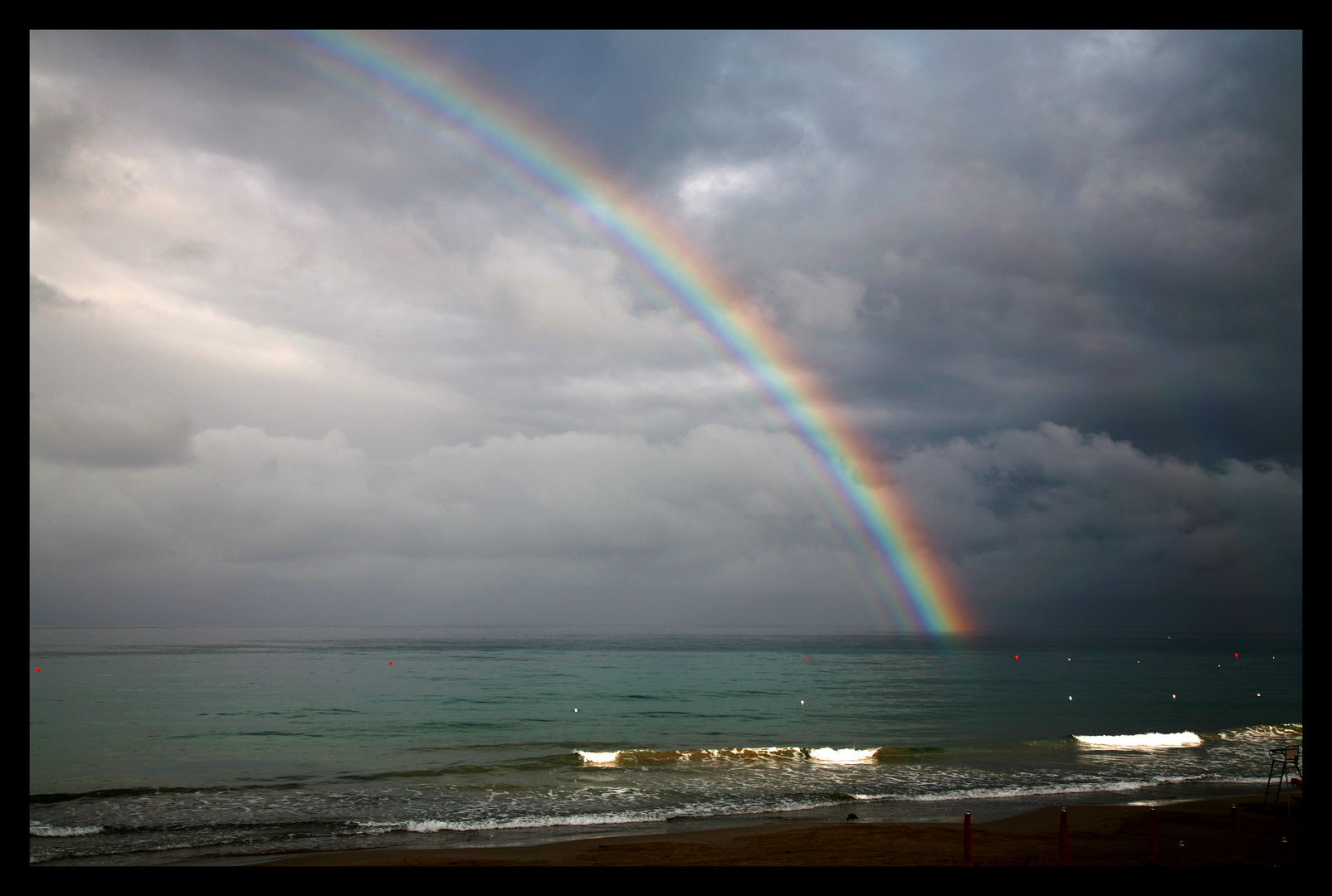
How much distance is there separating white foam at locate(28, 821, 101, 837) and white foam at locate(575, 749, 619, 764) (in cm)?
1306

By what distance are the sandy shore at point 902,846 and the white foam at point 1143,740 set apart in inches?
546

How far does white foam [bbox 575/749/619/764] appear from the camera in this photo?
85.9 feet

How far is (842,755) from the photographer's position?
1089 inches

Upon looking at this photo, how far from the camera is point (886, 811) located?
18.2 m

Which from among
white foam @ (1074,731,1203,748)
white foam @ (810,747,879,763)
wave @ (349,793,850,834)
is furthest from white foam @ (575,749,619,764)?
white foam @ (1074,731,1203,748)

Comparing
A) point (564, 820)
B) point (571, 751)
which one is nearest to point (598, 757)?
point (571, 751)

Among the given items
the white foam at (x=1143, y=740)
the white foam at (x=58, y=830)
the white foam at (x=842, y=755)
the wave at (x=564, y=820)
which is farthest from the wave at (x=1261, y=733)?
the white foam at (x=58, y=830)

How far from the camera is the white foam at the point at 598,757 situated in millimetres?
26172

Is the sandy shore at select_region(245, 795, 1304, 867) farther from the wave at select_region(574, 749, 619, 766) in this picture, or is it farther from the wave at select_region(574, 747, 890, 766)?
the wave at select_region(574, 749, 619, 766)

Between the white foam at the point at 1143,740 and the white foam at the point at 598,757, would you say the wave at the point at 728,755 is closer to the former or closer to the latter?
the white foam at the point at 598,757

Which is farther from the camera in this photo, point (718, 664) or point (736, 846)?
point (718, 664)
